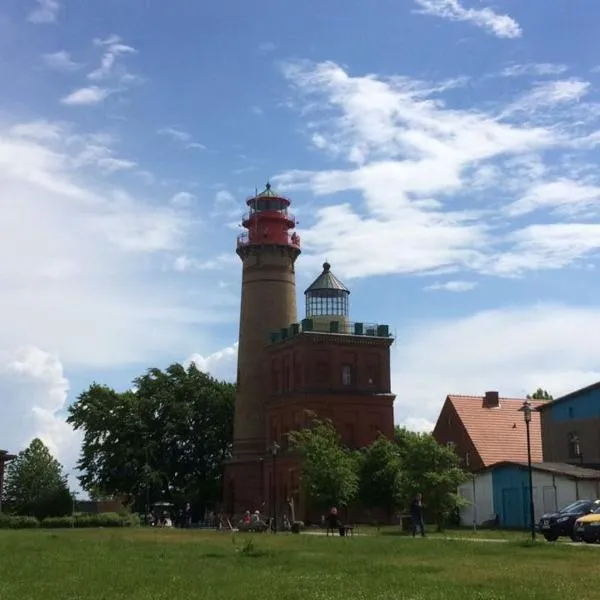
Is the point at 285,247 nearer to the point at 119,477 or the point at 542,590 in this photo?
the point at 119,477

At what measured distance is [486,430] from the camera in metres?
62.2

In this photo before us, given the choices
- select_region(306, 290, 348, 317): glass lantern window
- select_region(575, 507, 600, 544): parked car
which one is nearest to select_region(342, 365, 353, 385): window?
select_region(306, 290, 348, 317): glass lantern window

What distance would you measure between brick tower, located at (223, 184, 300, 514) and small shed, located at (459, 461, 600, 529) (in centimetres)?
2137

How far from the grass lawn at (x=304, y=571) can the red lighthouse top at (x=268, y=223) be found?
41.6 metres

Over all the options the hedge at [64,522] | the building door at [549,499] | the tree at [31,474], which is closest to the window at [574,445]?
the building door at [549,499]

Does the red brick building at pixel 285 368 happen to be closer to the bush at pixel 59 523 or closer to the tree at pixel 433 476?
the bush at pixel 59 523

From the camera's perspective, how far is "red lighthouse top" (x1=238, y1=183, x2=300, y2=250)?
70.1 m

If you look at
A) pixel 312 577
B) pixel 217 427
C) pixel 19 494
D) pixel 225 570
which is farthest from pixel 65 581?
pixel 19 494

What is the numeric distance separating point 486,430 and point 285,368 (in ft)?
49.9

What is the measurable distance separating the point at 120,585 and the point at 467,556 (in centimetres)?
1053

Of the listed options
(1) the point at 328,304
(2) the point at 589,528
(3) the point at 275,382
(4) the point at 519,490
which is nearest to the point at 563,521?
(2) the point at 589,528

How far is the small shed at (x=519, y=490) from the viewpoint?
1790 inches

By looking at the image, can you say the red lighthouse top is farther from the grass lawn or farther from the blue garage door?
the grass lawn

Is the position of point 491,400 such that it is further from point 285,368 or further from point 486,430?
point 285,368
